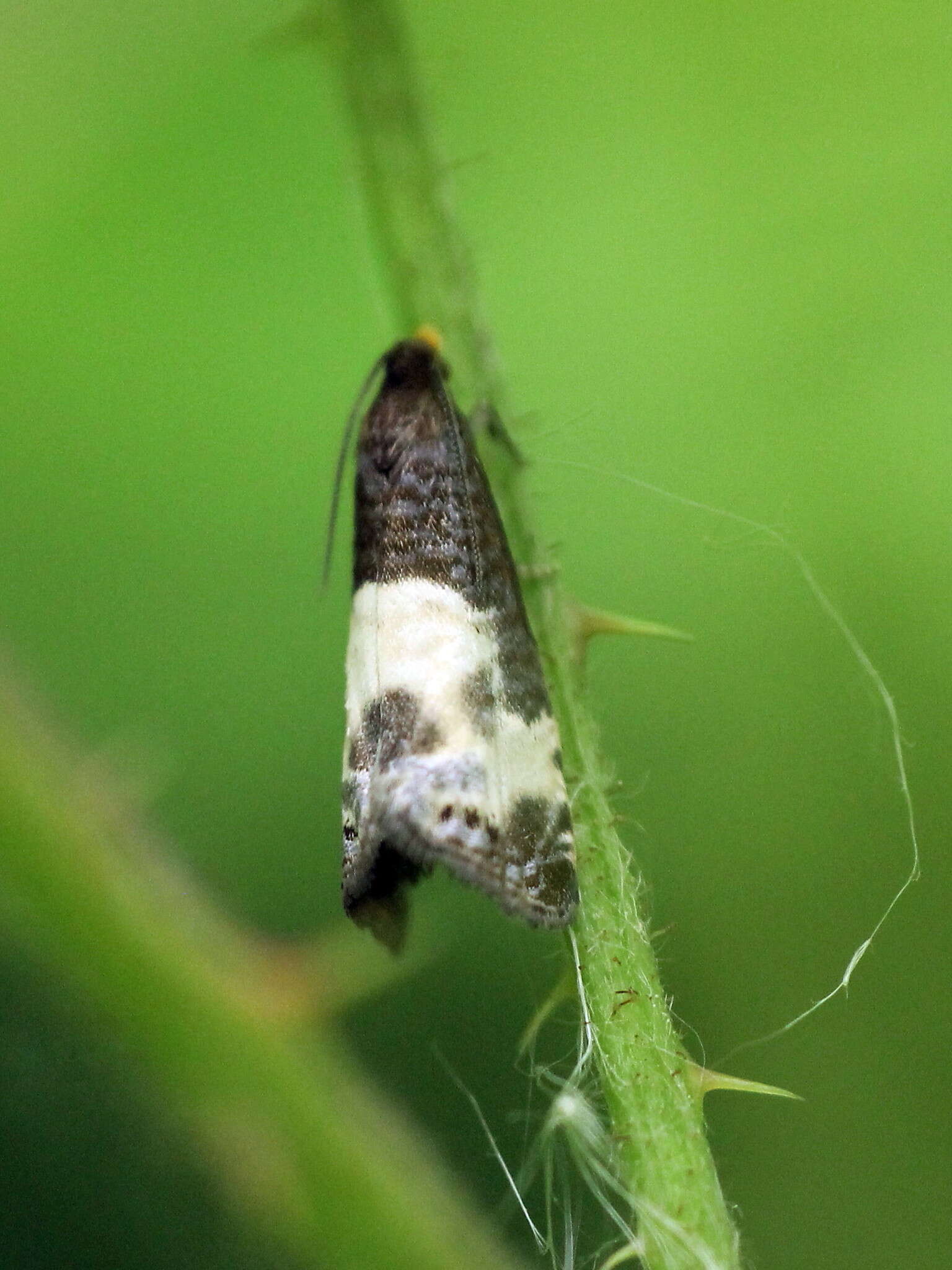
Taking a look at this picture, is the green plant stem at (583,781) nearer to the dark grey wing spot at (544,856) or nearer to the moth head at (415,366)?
the dark grey wing spot at (544,856)

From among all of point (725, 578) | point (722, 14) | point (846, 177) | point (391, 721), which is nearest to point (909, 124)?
point (846, 177)

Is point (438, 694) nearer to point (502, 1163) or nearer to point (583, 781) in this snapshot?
point (583, 781)

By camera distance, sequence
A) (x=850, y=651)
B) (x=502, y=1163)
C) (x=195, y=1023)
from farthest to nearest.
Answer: (x=850, y=651), (x=502, y=1163), (x=195, y=1023)

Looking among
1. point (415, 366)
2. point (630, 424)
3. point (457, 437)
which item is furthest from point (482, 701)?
point (630, 424)

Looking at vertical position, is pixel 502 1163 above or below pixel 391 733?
below

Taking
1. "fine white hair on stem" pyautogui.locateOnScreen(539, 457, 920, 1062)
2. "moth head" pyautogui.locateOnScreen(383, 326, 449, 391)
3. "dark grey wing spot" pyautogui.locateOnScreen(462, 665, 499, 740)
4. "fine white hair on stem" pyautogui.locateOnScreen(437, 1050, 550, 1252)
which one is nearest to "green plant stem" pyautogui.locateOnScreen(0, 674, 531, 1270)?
"fine white hair on stem" pyautogui.locateOnScreen(437, 1050, 550, 1252)

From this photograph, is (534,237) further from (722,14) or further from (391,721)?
(391,721)
